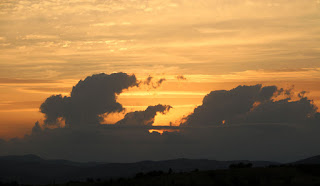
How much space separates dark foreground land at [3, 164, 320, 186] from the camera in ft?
219

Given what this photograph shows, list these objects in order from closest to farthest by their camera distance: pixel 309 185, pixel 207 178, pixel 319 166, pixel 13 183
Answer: pixel 309 185 < pixel 207 178 < pixel 319 166 < pixel 13 183

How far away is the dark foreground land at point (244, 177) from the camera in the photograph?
219 feet

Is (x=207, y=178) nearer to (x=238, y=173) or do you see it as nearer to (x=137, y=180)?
(x=238, y=173)

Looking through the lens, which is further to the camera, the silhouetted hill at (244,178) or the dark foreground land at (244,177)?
the dark foreground land at (244,177)

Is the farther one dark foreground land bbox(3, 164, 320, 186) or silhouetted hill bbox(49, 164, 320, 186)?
dark foreground land bbox(3, 164, 320, 186)

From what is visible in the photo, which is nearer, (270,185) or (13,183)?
(270,185)

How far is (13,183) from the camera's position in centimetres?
8531

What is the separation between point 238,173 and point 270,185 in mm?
9429

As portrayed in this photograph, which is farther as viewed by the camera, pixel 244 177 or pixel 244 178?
pixel 244 177

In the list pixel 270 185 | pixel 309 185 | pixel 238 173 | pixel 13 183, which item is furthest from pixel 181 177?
pixel 13 183

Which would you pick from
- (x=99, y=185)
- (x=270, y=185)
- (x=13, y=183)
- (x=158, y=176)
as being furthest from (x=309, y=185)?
(x=13, y=183)

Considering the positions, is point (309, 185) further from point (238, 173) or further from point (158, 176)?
point (158, 176)

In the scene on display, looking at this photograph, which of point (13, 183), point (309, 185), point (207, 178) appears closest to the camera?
point (309, 185)

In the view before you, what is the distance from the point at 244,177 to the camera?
7006 centimetres
